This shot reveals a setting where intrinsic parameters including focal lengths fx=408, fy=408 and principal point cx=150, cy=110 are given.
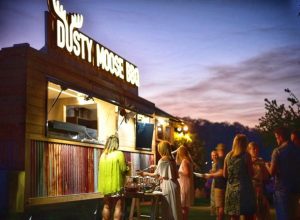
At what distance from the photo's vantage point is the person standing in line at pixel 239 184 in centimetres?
600

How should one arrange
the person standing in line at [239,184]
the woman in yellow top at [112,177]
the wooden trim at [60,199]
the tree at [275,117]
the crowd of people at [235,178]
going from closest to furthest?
1. the person standing in line at [239,184]
2. the crowd of people at [235,178]
3. the woman in yellow top at [112,177]
4. the wooden trim at [60,199]
5. the tree at [275,117]

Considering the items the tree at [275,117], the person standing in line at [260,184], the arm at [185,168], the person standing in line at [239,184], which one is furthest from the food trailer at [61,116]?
the tree at [275,117]

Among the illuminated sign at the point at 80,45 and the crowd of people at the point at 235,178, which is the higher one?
the illuminated sign at the point at 80,45

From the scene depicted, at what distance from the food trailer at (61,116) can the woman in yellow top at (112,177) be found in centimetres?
162

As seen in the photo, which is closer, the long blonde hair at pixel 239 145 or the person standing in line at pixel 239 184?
the person standing in line at pixel 239 184

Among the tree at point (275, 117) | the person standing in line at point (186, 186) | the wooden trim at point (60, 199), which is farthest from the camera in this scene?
the tree at point (275, 117)

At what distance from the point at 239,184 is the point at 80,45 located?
740 cm

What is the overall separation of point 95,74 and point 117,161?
5330 mm

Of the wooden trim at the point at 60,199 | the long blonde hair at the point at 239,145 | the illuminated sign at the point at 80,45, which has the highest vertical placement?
the illuminated sign at the point at 80,45

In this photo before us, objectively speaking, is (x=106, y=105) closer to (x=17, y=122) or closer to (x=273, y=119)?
(x=17, y=122)

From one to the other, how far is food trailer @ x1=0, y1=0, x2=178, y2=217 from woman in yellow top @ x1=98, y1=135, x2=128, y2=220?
1.62 m

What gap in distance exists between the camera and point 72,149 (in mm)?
10164

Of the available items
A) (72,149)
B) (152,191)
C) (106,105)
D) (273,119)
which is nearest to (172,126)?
(106,105)

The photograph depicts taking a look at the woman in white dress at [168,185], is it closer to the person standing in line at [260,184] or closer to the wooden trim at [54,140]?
the person standing in line at [260,184]
